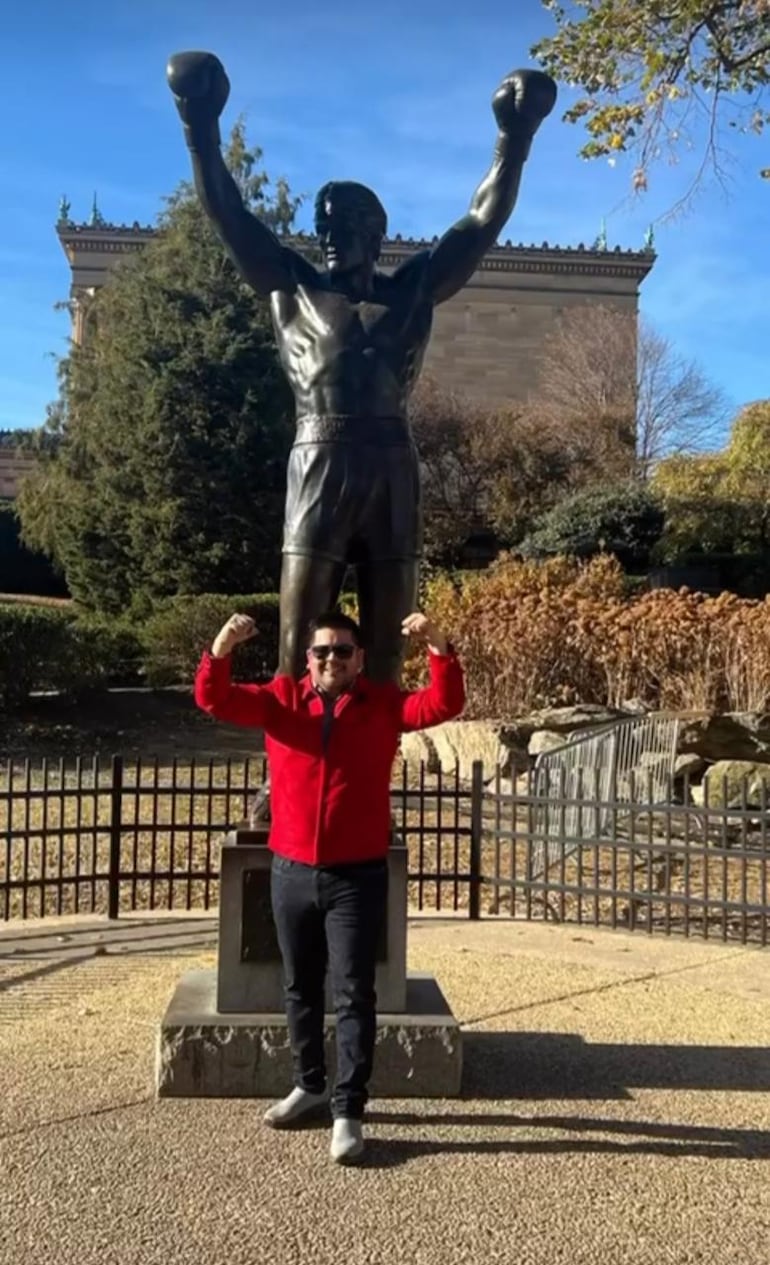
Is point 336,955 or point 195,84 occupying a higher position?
point 195,84

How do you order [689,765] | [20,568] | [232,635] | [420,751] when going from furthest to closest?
[20,568] < [420,751] < [689,765] < [232,635]

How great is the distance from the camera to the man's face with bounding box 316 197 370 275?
167 inches

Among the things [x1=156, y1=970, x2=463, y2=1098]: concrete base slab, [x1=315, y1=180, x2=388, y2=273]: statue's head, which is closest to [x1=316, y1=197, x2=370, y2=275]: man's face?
[x1=315, y1=180, x2=388, y2=273]: statue's head

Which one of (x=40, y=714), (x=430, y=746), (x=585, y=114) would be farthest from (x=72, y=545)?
(x=585, y=114)

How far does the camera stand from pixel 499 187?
4.54 meters

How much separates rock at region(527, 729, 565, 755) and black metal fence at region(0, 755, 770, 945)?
0.94 m

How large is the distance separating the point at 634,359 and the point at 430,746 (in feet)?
68.5

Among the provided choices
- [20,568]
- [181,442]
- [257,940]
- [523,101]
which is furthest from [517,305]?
[257,940]

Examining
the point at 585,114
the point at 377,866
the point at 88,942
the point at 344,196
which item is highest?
the point at 585,114

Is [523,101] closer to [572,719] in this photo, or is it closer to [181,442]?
[572,719]

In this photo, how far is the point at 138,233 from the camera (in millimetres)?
34156

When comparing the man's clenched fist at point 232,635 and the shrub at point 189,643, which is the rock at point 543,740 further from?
the man's clenched fist at point 232,635

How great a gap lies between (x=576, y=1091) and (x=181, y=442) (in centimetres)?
1650

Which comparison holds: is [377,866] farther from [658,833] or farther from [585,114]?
[585,114]
